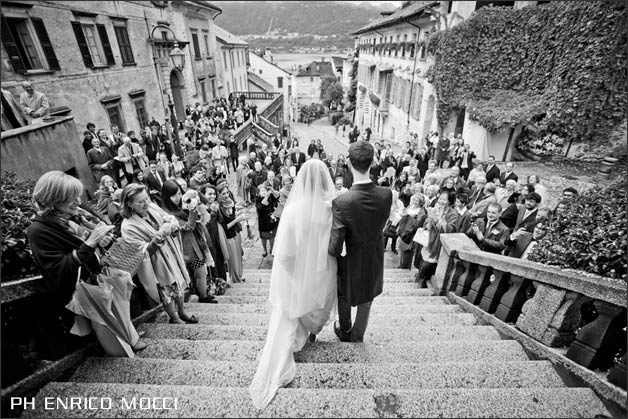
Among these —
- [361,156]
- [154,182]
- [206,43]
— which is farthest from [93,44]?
[361,156]

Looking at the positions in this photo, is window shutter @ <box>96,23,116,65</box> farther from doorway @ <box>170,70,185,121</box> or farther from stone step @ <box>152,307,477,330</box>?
stone step @ <box>152,307,477,330</box>

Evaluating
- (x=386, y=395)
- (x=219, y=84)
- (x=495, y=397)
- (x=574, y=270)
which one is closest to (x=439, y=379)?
(x=495, y=397)

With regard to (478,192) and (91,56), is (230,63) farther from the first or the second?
(478,192)

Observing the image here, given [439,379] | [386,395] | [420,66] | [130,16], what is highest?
[130,16]

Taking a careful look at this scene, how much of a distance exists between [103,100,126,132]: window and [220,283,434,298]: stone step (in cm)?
1115

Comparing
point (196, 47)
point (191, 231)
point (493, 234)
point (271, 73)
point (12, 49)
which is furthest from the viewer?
point (271, 73)

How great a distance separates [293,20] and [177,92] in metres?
169

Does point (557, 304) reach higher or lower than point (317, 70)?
lower

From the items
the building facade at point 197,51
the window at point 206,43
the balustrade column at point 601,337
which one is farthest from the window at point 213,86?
the balustrade column at point 601,337

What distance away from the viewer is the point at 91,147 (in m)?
7.91

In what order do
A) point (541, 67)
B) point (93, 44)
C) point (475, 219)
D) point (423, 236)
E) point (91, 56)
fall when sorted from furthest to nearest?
point (541, 67) < point (93, 44) < point (91, 56) < point (475, 219) < point (423, 236)

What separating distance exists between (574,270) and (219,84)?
27253 millimetres

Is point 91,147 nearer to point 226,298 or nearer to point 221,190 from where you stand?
point 221,190

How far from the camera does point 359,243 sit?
2443 millimetres
